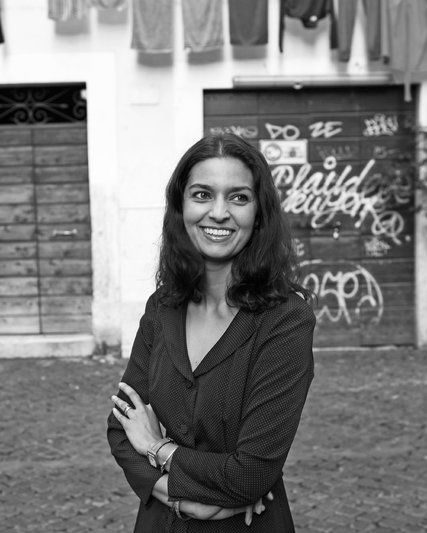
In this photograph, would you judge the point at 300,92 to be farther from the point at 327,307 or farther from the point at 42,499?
the point at 42,499

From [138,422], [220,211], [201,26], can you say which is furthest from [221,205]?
[201,26]

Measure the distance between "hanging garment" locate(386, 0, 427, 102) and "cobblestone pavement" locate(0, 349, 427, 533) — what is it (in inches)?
123

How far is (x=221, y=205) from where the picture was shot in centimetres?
214

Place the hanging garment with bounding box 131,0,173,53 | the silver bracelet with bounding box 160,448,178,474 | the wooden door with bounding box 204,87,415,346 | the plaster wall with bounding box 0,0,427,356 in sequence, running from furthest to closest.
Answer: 1. the wooden door with bounding box 204,87,415,346
2. the plaster wall with bounding box 0,0,427,356
3. the hanging garment with bounding box 131,0,173,53
4. the silver bracelet with bounding box 160,448,178,474

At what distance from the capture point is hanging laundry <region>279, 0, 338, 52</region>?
8414mm

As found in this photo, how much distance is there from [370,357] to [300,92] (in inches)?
118

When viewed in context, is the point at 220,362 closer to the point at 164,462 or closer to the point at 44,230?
the point at 164,462

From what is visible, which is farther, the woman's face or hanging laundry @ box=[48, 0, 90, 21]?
hanging laundry @ box=[48, 0, 90, 21]

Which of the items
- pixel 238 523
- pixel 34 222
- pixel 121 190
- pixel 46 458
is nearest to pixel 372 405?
pixel 46 458

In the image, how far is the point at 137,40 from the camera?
849 cm

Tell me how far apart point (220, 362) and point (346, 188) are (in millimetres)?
7249

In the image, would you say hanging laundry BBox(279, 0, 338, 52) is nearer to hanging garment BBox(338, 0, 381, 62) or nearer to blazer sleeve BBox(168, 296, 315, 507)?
hanging garment BBox(338, 0, 381, 62)

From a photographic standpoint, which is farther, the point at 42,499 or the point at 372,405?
the point at 372,405

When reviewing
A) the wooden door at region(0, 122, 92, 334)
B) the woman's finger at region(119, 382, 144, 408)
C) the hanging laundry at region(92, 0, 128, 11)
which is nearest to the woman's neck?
the woman's finger at region(119, 382, 144, 408)
